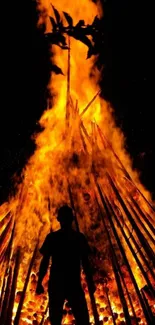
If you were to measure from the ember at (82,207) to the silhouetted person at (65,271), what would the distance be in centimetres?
24

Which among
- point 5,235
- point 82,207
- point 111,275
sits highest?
point 82,207

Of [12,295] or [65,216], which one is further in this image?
[12,295]

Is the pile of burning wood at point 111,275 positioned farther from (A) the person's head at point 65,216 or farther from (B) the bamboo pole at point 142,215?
(A) the person's head at point 65,216

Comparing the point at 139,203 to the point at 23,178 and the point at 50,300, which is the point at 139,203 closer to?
the point at 23,178

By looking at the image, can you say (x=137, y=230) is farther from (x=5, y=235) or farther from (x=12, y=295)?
(x=12, y=295)

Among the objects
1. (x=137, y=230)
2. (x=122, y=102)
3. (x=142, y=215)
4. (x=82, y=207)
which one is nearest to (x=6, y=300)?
(x=137, y=230)

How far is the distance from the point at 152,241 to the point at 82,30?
288 cm

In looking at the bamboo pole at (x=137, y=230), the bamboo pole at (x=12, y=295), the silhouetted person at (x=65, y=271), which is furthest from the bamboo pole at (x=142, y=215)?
the bamboo pole at (x=12, y=295)

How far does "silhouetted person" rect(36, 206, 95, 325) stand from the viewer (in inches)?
141

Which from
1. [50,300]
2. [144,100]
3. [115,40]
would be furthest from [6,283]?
[144,100]

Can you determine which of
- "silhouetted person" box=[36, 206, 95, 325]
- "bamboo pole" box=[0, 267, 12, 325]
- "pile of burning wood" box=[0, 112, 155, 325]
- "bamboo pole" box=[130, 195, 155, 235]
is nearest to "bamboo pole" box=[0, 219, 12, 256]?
"pile of burning wood" box=[0, 112, 155, 325]

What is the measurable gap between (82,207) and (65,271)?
2.48 m

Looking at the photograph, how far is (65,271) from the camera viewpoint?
366 centimetres

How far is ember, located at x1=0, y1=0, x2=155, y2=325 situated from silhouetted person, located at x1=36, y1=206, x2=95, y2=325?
24cm
